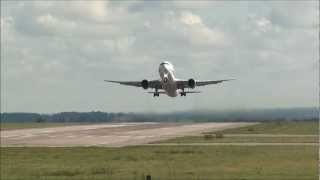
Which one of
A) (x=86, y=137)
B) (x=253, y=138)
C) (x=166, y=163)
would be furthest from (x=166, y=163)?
(x=86, y=137)

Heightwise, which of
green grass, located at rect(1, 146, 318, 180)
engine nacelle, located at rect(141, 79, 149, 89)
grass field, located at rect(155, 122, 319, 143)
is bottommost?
green grass, located at rect(1, 146, 318, 180)

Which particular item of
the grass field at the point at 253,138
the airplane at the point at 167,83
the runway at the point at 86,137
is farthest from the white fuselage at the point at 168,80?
the grass field at the point at 253,138

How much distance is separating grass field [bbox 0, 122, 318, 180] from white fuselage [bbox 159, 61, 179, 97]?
16.9 feet

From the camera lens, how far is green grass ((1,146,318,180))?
37469mm

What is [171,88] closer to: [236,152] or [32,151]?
[236,152]

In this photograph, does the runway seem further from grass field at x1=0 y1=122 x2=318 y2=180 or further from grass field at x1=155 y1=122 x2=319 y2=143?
grass field at x1=0 y1=122 x2=318 y2=180

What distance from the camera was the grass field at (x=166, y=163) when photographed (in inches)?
1468

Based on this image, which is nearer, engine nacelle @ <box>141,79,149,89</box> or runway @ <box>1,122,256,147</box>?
engine nacelle @ <box>141,79,149,89</box>

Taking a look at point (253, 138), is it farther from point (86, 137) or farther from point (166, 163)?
point (166, 163)

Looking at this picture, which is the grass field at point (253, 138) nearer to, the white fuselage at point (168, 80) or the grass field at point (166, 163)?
the grass field at point (166, 163)

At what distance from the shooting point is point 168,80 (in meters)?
56.3

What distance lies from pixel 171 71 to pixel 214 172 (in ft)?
68.5

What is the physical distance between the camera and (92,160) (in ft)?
161

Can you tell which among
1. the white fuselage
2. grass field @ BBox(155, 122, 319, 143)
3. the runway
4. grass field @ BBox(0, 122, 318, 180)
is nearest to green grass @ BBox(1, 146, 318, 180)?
grass field @ BBox(0, 122, 318, 180)
